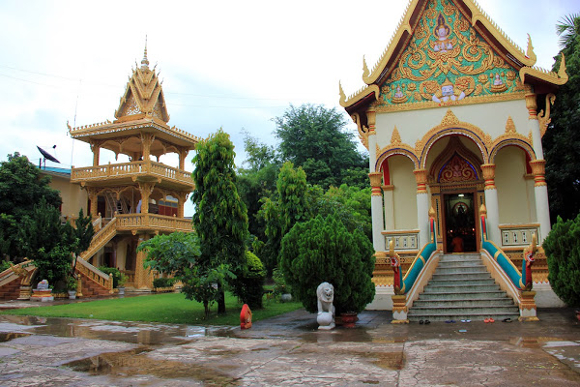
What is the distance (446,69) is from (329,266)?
8.45m

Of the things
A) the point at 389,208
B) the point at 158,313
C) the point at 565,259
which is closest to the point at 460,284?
the point at 565,259

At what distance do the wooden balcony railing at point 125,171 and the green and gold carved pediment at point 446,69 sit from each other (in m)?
16.1

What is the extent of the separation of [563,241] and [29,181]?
26.0 metres

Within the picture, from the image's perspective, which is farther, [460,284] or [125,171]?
[125,171]

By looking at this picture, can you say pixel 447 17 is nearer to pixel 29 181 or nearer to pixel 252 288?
pixel 252 288

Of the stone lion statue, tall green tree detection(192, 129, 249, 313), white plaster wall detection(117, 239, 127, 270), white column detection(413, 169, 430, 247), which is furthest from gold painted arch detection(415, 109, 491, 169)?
white plaster wall detection(117, 239, 127, 270)

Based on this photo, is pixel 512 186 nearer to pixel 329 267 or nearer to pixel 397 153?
pixel 397 153

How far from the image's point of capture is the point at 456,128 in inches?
586

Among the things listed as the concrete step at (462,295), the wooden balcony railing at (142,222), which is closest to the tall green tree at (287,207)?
the concrete step at (462,295)

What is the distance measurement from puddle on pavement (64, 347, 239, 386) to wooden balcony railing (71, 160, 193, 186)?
21.1m

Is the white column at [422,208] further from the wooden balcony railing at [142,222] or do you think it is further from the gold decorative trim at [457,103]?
the wooden balcony railing at [142,222]

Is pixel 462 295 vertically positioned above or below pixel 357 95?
below

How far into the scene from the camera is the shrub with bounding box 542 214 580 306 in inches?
371

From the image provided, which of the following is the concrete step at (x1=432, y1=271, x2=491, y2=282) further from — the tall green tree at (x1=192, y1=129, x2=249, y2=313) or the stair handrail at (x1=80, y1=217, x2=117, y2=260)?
the stair handrail at (x1=80, y1=217, x2=117, y2=260)
